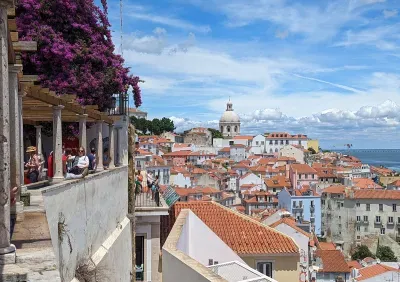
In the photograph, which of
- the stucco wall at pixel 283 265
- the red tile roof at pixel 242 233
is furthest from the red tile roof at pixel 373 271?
the stucco wall at pixel 283 265

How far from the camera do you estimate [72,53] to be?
53.7 ft

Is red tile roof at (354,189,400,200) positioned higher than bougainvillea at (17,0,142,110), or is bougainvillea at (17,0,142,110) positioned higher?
bougainvillea at (17,0,142,110)

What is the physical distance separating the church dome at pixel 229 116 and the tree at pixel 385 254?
11688cm

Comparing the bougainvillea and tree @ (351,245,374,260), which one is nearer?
the bougainvillea

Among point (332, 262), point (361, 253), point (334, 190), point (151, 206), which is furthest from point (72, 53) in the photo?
point (334, 190)

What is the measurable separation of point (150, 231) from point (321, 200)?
2864 inches

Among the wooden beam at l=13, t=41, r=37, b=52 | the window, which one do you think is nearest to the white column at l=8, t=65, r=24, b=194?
the wooden beam at l=13, t=41, r=37, b=52

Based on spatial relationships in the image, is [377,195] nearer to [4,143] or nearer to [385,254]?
[385,254]

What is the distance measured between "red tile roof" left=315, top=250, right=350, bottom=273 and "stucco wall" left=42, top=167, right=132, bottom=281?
39.6 metres

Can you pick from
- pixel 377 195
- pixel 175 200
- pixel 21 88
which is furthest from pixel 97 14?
pixel 377 195

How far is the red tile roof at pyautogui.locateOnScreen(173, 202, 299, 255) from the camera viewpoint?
48.9 ft

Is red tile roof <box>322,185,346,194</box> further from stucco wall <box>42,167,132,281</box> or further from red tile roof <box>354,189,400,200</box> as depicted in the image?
stucco wall <box>42,167,132,281</box>

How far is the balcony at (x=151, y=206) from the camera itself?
50.7ft

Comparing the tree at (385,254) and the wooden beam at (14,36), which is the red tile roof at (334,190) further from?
the wooden beam at (14,36)
